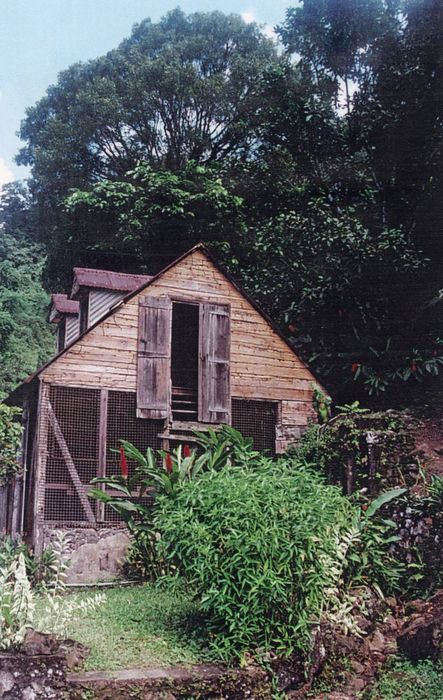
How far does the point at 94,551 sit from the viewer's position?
13883 mm

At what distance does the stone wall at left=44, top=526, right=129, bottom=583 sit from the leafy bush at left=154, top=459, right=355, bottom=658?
5558mm

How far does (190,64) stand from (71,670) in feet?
71.0

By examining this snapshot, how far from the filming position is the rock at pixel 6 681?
6785mm

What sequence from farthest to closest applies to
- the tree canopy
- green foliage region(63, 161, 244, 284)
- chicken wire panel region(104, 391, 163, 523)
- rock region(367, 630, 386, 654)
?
green foliage region(63, 161, 244, 284) → the tree canopy → chicken wire panel region(104, 391, 163, 523) → rock region(367, 630, 386, 654)

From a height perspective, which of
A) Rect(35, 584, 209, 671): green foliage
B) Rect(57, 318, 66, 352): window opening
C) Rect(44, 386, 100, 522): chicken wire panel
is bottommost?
Rect(35, 584, 209, 671): green foliage

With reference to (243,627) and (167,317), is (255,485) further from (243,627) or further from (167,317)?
(167,317)

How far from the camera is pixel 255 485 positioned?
8461 mm

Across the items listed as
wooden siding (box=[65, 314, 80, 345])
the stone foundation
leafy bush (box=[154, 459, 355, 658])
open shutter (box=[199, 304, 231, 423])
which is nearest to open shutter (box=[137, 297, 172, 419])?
open shutter (box=[199, 304, 231, 423])

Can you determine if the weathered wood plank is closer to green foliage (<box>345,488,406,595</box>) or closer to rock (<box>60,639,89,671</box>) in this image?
green foliage (<box>345,488,406,595</box>)

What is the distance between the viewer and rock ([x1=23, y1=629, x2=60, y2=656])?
275 inches

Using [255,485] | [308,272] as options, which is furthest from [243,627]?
[308,272]

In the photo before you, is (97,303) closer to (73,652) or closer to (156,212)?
(156,212)

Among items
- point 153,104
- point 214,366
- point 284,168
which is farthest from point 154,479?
point 153,104

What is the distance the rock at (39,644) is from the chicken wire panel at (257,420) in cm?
889
